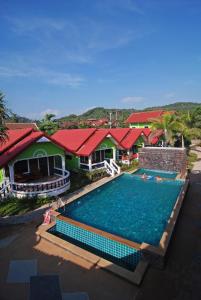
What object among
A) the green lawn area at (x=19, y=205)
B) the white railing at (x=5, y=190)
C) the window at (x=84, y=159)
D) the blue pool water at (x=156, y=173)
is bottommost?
the green lawn area at (x=19, y=205)

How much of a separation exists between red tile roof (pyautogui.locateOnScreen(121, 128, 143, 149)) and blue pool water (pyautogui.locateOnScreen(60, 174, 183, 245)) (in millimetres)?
7157

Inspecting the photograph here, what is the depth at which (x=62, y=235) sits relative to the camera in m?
11.1

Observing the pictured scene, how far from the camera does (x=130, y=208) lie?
1435 cm

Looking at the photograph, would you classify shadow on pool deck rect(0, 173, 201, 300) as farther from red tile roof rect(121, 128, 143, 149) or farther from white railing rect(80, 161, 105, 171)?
red tile roof rect(121, 128, 143, 149)

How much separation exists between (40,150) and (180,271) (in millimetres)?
12703

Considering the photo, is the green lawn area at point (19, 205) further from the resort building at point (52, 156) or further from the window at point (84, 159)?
the window at point (84, 159)

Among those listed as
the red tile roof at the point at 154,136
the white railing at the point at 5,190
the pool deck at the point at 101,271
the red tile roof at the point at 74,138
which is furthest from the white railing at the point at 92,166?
the pool deck at the point at 101,271

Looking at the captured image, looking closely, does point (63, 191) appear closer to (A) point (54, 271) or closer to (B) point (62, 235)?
(B) point (62, 235)

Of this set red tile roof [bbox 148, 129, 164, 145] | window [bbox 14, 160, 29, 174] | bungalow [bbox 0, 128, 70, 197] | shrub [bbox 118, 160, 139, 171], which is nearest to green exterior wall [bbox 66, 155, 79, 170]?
bungalow [bbox 0, 128, 70, 197]

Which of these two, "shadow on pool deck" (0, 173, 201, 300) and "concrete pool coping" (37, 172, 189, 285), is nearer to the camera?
"shadow on pool deck" (0, 173, 201, 300)

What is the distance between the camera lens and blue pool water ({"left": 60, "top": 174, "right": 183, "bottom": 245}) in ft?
38.2

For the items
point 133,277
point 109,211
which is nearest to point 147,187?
point 109,211

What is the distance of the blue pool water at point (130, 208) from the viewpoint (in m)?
11.6

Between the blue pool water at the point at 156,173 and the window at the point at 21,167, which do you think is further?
the blue pool water at the point at 156,173
